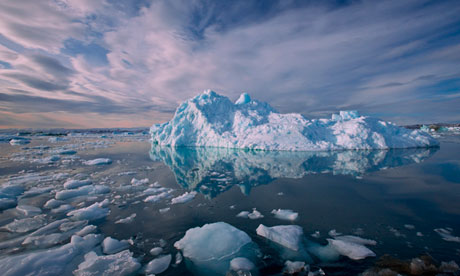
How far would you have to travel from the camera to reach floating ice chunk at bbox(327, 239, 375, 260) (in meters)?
3.22

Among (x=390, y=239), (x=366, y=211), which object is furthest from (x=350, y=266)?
(x=366, y=211)

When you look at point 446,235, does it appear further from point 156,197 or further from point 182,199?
point 156,197

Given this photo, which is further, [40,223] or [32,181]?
[32,181]

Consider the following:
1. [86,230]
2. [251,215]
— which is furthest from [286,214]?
[86,230]

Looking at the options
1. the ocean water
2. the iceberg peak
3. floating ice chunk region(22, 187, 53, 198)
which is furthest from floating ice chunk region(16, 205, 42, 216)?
the iceberg peak

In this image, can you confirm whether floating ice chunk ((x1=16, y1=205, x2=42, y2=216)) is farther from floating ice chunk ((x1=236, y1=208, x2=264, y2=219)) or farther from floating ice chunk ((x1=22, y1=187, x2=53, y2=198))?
floating ice chunk ((x1=236, y1=208, x2=264, y2=219))

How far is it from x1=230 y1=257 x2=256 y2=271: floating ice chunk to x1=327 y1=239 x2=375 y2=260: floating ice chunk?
1.58m

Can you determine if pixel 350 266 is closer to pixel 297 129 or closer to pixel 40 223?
pixel 40 223

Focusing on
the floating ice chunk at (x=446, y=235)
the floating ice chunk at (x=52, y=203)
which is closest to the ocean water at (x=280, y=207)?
the floating ice chunk at (x=446, y=235)

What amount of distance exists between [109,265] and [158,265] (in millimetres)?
727

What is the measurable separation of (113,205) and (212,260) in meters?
3.89

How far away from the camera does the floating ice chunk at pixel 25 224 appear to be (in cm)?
423

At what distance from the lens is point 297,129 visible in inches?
804

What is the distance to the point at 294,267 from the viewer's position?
2.98 meters
